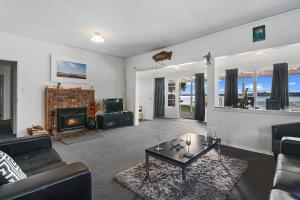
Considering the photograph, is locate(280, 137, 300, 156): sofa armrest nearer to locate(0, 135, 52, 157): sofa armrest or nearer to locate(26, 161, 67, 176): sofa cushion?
locate(26, 161, 67, 176): sofa cushion

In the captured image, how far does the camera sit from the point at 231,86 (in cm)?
548

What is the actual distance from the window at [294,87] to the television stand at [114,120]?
5113mm

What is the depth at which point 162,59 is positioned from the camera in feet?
17.2

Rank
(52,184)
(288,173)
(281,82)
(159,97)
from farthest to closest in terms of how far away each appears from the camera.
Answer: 1. (159,97)
2. (281,82)
3. (288,173)
4. (52,184)

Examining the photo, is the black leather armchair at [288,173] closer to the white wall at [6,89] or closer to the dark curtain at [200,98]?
the dark curtain at [200,98]

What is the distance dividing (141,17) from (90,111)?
358 cm

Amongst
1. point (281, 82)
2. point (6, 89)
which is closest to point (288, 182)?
point (281, 82)

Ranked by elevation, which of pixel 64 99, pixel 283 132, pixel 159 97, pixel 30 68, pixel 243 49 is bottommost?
pixel 283 132

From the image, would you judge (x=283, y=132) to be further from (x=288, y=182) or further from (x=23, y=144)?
(x=23, y=144)

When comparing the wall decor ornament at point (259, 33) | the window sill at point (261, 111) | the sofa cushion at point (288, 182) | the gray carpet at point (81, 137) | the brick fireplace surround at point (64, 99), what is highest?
the wall decor ornament at point (259, 33)

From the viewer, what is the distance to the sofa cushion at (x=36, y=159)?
1.82 m

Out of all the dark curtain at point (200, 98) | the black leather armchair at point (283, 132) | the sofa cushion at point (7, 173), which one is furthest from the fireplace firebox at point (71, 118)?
the black leather armchair at point (283, 132)

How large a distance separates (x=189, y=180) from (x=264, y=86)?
4454mm

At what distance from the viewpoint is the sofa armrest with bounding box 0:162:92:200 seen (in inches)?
39.8
